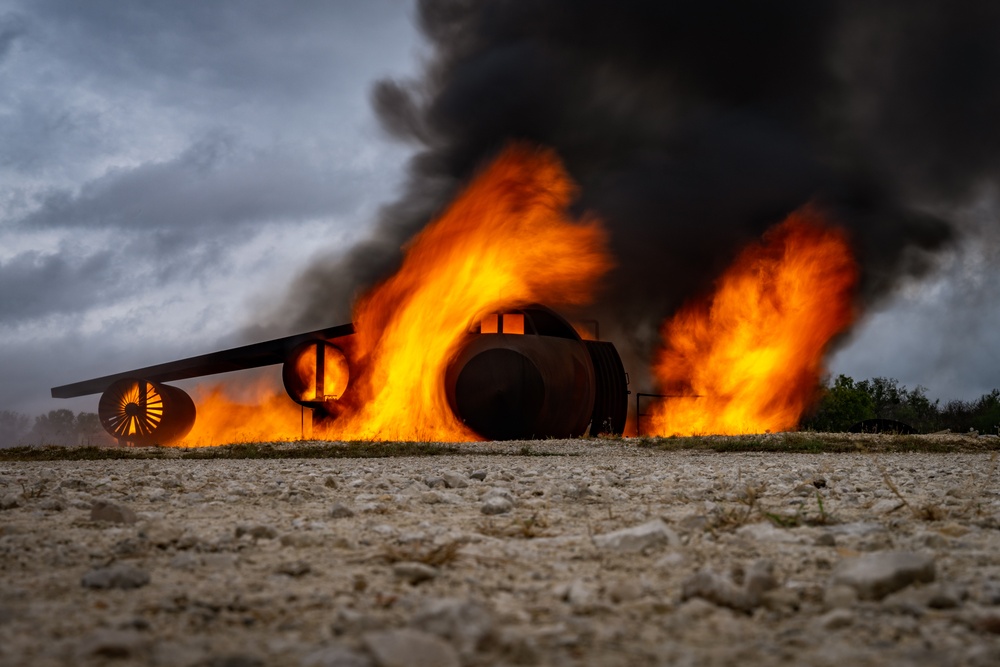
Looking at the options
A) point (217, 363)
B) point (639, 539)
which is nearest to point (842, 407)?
point (217, 363)

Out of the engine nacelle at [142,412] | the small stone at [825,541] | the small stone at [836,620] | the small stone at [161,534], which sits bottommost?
the small stone at [836,620]

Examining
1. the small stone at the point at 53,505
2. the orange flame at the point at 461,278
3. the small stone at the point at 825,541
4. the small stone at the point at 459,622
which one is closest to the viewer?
the small stone at the point at 459,622

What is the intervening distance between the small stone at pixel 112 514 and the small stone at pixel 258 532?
33.1 inches

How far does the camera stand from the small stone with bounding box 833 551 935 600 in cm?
236

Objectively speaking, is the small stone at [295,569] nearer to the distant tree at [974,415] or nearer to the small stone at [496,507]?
the small stone at [496,507]

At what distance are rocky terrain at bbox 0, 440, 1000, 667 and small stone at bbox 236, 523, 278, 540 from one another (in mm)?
14

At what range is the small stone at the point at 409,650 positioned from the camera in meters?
1.74

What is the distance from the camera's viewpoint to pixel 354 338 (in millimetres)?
19812

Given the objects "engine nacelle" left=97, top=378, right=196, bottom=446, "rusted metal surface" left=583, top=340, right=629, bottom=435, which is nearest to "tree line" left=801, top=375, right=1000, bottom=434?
"rusted metal surface" left=583, top=340, right=629, bottom=435

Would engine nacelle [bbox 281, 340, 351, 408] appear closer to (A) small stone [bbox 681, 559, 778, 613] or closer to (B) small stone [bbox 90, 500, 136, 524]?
(B) small stone [bbox 90, 500, 136, 524]

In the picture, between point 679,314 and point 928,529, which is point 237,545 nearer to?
point 928,529

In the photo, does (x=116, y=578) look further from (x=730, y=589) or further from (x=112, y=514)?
(x=730, y=589)

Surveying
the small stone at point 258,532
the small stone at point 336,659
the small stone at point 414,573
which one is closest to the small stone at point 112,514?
the small stone at point 258,532

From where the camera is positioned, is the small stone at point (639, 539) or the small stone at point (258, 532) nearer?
the small stone at point (639, 539)
